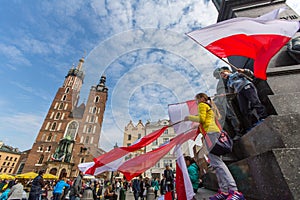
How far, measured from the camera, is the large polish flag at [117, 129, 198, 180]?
287 cm

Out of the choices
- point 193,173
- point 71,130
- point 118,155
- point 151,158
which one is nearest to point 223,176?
point 151,158

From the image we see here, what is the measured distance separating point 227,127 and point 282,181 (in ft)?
7.36

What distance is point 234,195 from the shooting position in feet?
5.93

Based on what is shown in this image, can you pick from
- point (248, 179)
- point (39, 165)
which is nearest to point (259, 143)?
point (248, 179)

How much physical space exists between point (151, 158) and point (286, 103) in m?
2.37

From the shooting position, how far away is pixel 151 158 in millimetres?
2908

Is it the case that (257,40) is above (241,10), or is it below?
below

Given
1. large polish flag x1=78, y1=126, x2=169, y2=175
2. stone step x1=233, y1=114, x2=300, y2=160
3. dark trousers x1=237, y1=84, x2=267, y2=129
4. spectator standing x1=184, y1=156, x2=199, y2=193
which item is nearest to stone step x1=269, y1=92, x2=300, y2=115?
dark trousers x1=237, y1=84, x2=267, y2=129

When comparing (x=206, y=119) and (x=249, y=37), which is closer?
(x=206, y=119)

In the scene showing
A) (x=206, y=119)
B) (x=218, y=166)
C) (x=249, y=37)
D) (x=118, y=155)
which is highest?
(x=249, y=37)

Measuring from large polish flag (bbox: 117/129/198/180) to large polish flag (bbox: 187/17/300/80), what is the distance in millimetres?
1512

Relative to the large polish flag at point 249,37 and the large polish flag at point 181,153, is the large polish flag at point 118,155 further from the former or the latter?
the large polish flag at point 249,37

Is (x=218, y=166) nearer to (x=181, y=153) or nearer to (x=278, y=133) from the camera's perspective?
(x=181, y=153)

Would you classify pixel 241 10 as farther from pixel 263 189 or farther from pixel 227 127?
pixel 263 189
